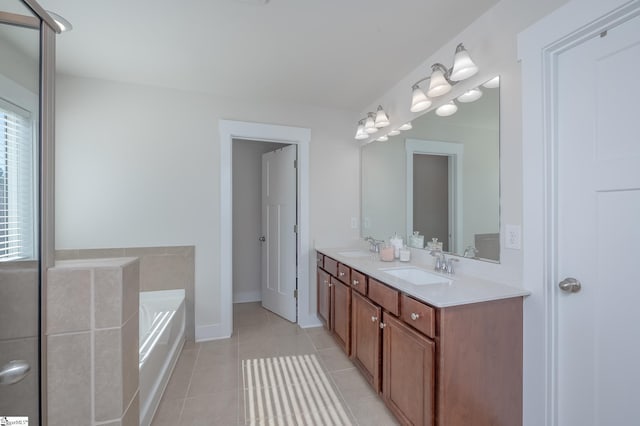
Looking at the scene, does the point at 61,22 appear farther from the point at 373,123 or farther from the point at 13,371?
the point at 373,123

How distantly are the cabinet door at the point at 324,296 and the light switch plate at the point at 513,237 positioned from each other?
150 cm

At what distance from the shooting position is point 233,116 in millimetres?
2768

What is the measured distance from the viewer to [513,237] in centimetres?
144

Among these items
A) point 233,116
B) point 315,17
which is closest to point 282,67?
point 315,17

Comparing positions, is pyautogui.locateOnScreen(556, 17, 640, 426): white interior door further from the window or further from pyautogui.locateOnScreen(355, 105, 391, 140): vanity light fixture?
the window

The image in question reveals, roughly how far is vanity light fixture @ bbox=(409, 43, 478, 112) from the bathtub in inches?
96.3

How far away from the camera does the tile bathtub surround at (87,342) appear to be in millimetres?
736

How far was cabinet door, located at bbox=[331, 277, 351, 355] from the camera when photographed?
216 cm

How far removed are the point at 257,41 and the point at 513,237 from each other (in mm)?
2013

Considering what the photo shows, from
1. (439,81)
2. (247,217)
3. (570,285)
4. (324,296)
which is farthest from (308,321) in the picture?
(439,81)

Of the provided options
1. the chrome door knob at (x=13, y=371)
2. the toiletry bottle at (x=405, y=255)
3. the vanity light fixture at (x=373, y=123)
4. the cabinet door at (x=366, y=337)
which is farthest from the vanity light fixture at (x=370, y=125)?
the chrome door knob at (x=13, y=371)

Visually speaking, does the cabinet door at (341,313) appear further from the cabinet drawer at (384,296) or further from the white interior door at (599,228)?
the white interior door at (599,228)

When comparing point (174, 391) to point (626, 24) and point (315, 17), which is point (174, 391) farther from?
point (626, 24)

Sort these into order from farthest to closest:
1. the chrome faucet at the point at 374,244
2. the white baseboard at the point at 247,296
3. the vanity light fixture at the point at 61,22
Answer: the white baseboard at the point at 247,296 → the chrome faucet at the point at 374,244 → the vanity light fixture at the point at 61,22
